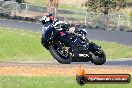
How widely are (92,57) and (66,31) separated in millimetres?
680

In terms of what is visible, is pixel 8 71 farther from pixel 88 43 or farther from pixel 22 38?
pixel 88 43

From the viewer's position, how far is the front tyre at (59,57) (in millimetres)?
6980

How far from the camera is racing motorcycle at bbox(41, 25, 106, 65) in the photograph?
700cm

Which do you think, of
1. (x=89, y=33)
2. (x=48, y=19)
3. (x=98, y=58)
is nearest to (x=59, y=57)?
(x=48, y=19)

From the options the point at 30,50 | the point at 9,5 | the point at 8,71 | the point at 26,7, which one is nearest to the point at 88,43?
the point at 30,50

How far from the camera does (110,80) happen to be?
644cm

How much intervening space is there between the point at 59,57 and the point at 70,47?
319 mm

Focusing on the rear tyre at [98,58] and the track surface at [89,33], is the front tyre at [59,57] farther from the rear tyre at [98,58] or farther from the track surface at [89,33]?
the track surface at [89,33]

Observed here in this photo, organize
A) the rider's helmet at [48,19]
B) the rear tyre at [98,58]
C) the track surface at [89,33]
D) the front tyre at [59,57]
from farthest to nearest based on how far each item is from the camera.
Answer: the track surface at [89,33], the rear tyre at [98,58], the rider's helmet at [48,19], the front tyre at [59,57]

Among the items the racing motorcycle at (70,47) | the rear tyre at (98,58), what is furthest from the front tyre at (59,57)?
the rear tyre at (98,58)

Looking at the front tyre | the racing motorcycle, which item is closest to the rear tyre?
the racing motorcycle

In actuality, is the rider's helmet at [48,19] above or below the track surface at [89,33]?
above

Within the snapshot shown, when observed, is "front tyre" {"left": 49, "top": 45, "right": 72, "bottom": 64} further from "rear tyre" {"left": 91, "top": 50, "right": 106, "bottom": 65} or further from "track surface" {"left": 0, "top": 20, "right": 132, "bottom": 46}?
"track surface" {"left": 0, "top": 20, "right": 132, "bottom": 46}

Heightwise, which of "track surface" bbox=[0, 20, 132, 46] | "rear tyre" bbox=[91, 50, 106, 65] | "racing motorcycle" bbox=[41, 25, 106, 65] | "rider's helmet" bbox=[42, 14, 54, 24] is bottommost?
"track surface" bbox=[0, 20, 132, 46]
